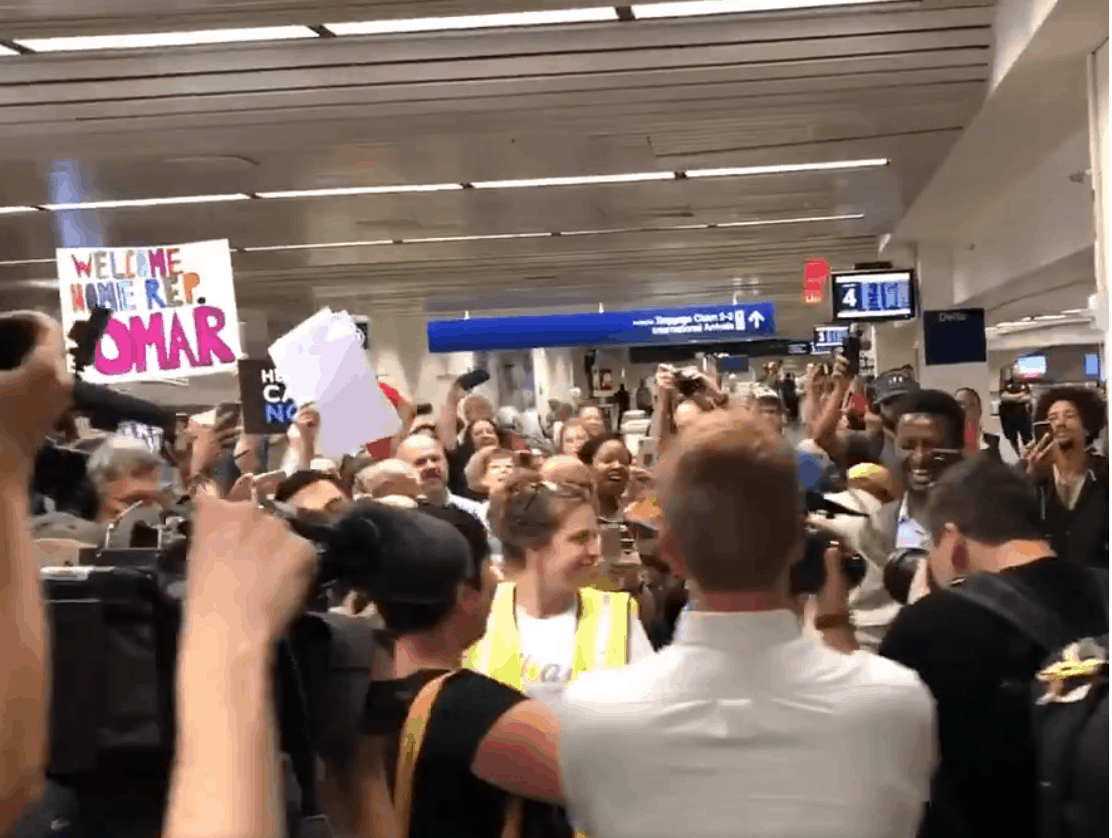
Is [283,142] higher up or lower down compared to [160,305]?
higher up

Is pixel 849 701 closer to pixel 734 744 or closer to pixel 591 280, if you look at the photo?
pixel 734 744

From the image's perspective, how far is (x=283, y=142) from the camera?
7.69 metres

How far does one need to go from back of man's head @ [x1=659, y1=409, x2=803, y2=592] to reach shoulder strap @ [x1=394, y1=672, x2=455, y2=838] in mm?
458

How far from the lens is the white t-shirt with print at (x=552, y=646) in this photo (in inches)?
127

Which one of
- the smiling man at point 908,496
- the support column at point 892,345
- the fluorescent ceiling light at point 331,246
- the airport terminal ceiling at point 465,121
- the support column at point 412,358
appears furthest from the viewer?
the support column at point 412,358

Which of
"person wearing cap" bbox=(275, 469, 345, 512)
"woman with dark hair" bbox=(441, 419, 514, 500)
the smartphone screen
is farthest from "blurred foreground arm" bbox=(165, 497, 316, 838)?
"woman with dark hair" bbox=(441, 419, 514, 500)

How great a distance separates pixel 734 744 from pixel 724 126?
637cm

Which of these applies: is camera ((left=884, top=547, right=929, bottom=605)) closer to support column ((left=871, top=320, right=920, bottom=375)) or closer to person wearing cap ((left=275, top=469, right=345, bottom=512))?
person wearing cap ((left=275, top=469, right=345, bottom=512))

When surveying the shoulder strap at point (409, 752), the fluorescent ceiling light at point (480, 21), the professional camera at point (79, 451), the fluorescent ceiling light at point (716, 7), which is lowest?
the shoulder strap at point (409, 752)

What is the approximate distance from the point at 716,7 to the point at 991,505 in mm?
3617

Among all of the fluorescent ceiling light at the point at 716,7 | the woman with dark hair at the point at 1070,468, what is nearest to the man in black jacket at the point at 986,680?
the woman with dark hair at the point at 1070,468

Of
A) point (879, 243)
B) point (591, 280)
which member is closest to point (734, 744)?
point (879, 243)

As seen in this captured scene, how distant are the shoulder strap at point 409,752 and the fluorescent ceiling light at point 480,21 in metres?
4.36

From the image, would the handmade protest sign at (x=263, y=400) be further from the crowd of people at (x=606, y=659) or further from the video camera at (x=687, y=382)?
the crowd of people at (x=606, y=659)
